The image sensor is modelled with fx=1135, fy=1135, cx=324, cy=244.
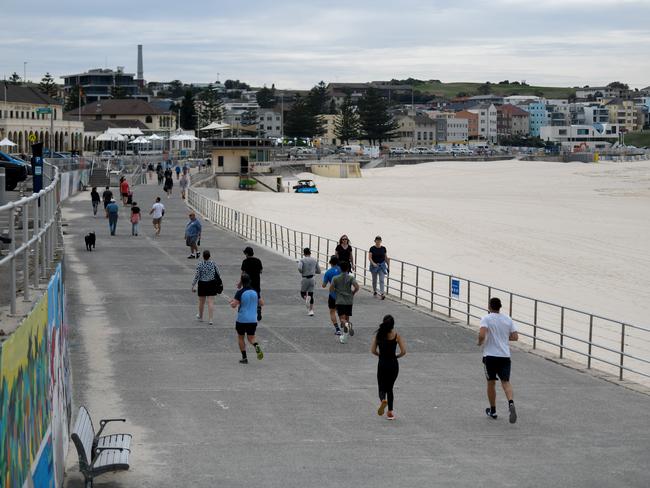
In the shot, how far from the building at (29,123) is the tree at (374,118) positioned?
83.0m

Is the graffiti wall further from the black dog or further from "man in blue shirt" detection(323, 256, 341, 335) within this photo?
the black dog

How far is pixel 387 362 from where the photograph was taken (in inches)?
501

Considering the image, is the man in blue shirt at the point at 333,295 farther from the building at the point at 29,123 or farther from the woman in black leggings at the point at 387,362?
the building at the point at 29,123

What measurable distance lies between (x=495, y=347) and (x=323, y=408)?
6.94 feet

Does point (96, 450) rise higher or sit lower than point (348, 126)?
lower

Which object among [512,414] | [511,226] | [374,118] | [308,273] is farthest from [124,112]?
[512,414]

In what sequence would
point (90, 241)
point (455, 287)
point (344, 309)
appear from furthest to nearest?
point (90, 241), point (455, 287), point (344, 309)

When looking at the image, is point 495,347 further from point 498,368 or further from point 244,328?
point 244,328

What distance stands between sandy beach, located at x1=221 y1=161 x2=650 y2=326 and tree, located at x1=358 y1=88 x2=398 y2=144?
71.4 meters

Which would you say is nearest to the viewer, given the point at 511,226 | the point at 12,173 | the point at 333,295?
the point at 333,295

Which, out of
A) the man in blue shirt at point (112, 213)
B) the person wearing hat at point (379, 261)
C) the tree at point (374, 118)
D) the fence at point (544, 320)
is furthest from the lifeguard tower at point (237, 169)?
the tree at point (374, 118)

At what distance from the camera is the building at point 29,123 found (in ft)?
282

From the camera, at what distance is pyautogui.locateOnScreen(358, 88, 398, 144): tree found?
177875 millimetres

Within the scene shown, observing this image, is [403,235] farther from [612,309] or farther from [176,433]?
[176,433]
